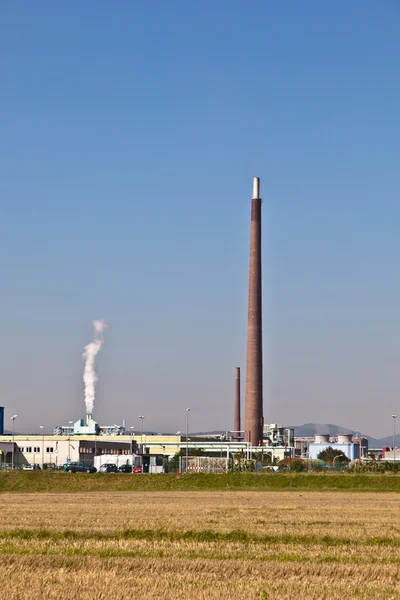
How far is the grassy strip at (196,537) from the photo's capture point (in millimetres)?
30327

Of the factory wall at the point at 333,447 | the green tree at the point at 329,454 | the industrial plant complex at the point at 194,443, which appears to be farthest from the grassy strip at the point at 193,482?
the factory wall at the point at 333,447

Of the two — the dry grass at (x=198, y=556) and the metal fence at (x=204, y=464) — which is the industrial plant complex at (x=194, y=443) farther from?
the dry grass at (x=198, y=556)

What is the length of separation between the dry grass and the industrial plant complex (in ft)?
286

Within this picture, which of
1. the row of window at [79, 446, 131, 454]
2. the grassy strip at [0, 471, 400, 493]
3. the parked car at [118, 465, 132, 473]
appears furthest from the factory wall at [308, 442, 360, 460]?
the grassy strip at [0, 471, 400, 493]

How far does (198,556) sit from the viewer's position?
25844mm

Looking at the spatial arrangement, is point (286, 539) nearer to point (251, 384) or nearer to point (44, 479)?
point (44, 479)

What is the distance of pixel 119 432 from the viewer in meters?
192

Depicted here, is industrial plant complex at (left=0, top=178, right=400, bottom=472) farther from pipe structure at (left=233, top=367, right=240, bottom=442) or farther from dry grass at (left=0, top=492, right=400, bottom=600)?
dry grass at (left=0, top=492, right=400, bottom=600)

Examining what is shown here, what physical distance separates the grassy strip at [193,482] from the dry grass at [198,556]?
47323 mm

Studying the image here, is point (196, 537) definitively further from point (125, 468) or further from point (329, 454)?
point (329, 454)

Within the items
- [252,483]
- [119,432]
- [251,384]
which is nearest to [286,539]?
[252,483]

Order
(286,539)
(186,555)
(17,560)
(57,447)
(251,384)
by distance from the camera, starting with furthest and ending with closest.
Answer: (57,447)
(251,384)
(286,539)
(186,555)
(17,560)

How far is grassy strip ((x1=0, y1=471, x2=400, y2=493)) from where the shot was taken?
89.2 meters

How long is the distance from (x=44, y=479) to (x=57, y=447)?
74940 mm
